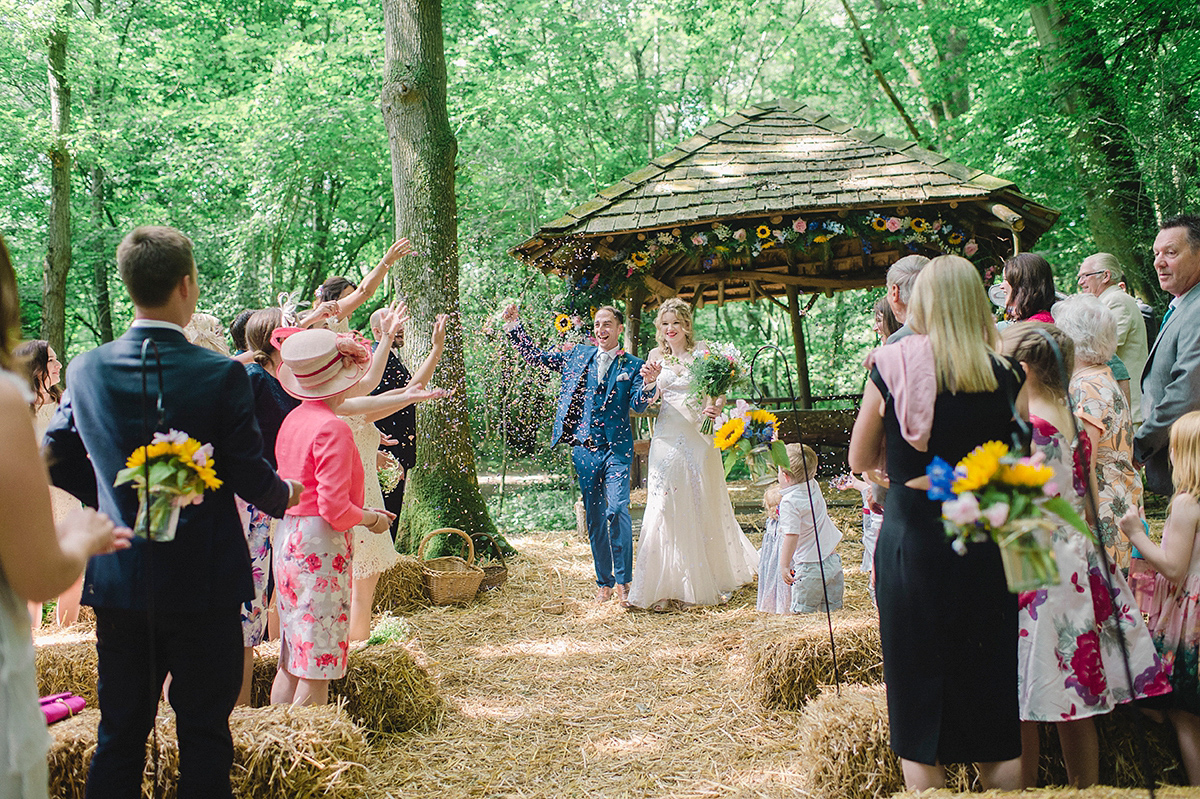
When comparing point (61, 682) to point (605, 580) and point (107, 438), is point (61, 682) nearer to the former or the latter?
point (107, 438)

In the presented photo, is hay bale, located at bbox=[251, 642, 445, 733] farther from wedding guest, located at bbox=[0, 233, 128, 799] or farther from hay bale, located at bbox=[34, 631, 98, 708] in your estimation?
wedding guest, located at bbox=[0, 233, 128, 799]

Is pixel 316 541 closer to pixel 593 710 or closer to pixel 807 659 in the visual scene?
pixel 593 710

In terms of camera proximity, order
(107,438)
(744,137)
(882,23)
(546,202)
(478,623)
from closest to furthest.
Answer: (107,438) → (478,623) → (744,137) → (882,23) → (546,202)

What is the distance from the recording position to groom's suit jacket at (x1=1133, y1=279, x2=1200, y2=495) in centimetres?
354

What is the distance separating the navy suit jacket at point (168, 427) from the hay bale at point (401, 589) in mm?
3714

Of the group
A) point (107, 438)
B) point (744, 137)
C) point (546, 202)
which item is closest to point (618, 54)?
point (546, 202)

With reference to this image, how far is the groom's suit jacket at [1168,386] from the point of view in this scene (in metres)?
3.54

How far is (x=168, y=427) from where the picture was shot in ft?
7.51

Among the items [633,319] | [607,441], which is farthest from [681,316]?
[633,319]

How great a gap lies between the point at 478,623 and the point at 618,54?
16.5m

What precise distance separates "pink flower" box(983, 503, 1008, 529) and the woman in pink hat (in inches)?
90.8

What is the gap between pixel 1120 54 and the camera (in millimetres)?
9102

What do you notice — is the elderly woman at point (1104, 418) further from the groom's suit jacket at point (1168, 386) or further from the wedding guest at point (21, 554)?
the wedding guest at point (21, 554)

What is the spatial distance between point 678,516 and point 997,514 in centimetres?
427
